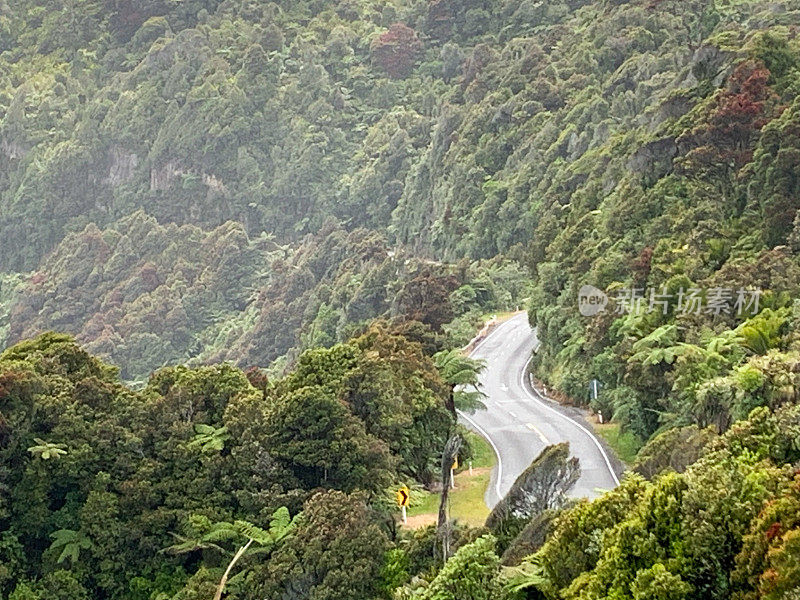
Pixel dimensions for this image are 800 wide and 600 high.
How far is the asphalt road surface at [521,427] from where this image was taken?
70.9 feet

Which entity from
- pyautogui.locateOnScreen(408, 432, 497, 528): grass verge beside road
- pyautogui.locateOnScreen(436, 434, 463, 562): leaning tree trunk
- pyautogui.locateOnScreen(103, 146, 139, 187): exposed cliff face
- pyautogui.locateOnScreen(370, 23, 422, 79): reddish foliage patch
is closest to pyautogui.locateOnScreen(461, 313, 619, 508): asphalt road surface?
pyautogui.locateOnScreen(408, 432, 497, 528): grass verge beside road

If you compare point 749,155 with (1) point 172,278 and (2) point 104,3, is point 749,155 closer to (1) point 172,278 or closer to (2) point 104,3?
(1) point 172,278


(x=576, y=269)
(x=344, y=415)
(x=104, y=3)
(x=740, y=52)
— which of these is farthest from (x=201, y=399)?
(x=104, y=3)

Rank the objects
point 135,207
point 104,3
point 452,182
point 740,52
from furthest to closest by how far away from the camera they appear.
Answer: point 104,3
point 135,207
point 452,182
point 740,52

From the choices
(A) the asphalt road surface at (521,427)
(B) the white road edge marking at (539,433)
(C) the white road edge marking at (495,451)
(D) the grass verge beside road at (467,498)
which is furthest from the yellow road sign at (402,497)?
(B) the white road edge marking at (539,433)

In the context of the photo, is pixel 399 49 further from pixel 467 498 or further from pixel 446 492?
pixel 446 492

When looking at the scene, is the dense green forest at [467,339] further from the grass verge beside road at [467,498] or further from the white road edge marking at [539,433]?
the white road edge marking at [539,433]

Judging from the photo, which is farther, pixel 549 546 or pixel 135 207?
pixel 135 207

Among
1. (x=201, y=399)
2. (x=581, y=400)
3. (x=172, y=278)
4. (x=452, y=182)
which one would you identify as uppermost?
(x=201, y=399)

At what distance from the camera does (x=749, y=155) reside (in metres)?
27.3

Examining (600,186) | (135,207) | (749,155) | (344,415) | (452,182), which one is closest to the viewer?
(344,415)

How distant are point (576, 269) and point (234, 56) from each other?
79.7 m

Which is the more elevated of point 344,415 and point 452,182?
point 344,415

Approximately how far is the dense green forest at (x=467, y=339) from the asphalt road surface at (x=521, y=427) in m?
0.89
